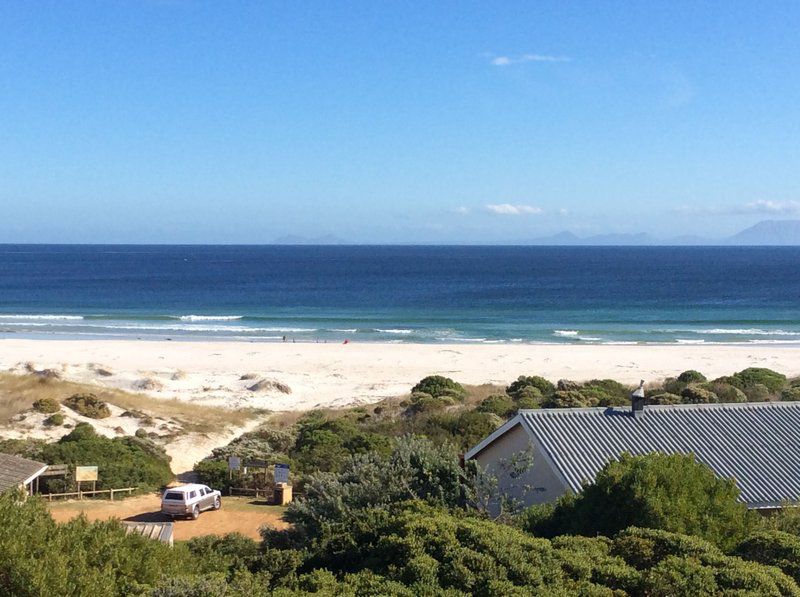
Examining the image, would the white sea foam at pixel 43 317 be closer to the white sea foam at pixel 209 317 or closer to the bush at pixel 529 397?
the white sea foam at pixel 209 317

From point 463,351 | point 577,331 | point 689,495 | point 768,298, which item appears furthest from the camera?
point 768,298

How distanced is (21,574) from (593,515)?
648cm

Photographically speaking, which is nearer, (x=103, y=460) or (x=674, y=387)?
(x=103, y=460)

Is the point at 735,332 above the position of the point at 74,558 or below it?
below

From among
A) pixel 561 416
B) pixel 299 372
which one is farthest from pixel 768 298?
pixel 561 416

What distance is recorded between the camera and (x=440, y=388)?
31.9 meters

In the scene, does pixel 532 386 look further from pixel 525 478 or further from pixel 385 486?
pixel 385 486

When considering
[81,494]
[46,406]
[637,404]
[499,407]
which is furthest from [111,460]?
[637,404]

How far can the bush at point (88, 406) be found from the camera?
27422 mm

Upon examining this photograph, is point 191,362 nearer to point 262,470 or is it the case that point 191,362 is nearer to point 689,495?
point 262,470

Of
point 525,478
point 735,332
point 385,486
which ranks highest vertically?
point 385,486

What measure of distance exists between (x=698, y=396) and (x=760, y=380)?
6.76m

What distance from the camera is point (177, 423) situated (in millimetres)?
27172

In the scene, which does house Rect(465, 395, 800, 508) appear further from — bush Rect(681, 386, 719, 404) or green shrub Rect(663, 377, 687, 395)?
green shrub Rect(663, 377, 687, 395)
